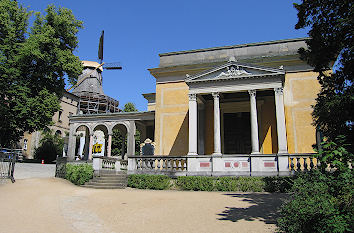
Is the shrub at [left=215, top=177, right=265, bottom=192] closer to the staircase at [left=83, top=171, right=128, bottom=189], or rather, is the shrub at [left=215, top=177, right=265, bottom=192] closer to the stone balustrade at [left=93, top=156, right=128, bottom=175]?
the staircase at [left=83, top=171, right=128, bottom=189]

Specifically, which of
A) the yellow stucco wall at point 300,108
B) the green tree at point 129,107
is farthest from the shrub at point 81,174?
the green tree at point 129,107

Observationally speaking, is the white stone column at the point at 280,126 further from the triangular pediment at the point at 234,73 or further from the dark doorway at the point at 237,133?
the dark doorway at the point at 237,133

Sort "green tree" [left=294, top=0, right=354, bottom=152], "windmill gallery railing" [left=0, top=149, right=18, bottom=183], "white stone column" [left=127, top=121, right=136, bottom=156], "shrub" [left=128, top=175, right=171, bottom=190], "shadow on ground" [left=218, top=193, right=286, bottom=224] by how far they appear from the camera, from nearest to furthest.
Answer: "shadow on ground" [left=218, top=193, right=286, bottom=224], "green tree" [left=294, top=0, right=354, bottom=152], "windmill gallery railing" [left=0, top=149, right=18, bottom=183], "shrub" [left=128, top=175, right=171, bottom=190], "white stone column" [left=127, top=121, right=136, bottom=156]

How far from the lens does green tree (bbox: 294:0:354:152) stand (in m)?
9.00

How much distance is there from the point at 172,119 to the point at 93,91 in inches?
1479

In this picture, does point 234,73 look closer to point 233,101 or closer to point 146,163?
point 233,101

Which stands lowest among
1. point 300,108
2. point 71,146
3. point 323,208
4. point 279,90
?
point 323,208

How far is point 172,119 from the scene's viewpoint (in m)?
21.7

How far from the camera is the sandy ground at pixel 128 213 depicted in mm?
6617

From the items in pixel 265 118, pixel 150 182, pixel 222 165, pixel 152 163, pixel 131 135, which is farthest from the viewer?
pixel 131 135

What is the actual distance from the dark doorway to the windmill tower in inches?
1212

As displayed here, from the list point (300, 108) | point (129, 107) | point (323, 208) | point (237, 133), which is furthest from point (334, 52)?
point (129, 107)

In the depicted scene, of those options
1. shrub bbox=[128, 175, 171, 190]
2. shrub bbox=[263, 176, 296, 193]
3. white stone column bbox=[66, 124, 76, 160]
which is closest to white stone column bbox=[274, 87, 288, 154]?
shrub bbox=[263, 176, 296, 193]

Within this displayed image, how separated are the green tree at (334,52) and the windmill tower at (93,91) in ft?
134
